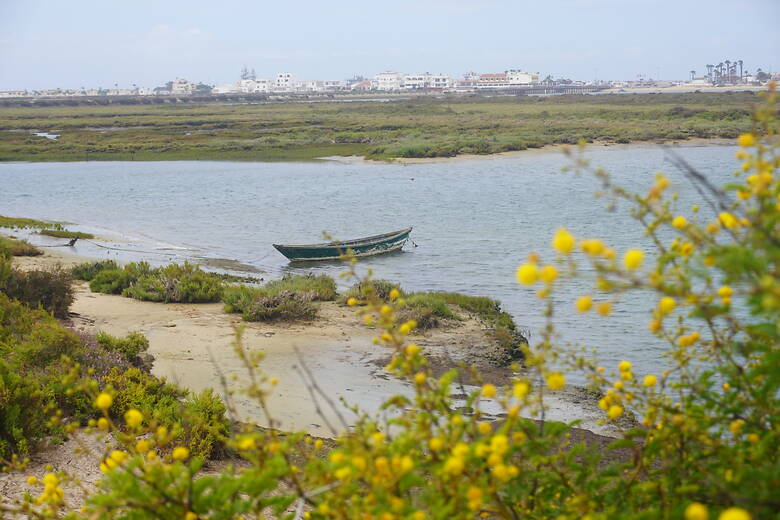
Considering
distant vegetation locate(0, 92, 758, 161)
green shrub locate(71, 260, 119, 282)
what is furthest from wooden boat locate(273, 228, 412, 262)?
distant vegetation locate(0, 92, 758, 161)

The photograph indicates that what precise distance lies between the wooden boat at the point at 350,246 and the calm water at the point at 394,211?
0.38 metres

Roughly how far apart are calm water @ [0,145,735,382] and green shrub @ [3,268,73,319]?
819cm

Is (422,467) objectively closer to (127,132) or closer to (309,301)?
(309,301)

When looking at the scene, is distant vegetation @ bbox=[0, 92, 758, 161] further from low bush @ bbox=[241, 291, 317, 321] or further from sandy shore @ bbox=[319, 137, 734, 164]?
low bush @ bbox=[241, 291, 317, 321]

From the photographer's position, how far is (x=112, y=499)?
7.14 ft

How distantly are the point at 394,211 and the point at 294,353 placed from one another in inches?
766

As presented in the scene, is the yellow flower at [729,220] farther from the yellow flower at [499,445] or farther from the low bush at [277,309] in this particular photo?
the low bush at [277,309]

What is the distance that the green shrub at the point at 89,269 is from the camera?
680 inches

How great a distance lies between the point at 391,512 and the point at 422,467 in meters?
0.34

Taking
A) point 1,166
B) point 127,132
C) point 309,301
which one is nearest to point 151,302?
point 309,301

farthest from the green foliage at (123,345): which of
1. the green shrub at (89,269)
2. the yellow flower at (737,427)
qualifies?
the yellow flower at (737,427)

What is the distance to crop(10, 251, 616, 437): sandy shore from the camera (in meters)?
9.47

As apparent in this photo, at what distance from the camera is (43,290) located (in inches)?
476

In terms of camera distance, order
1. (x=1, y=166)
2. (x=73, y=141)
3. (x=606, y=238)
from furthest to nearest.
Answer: (x=73, y=141) → (x=1, y=166) → (x=606, y=238)
